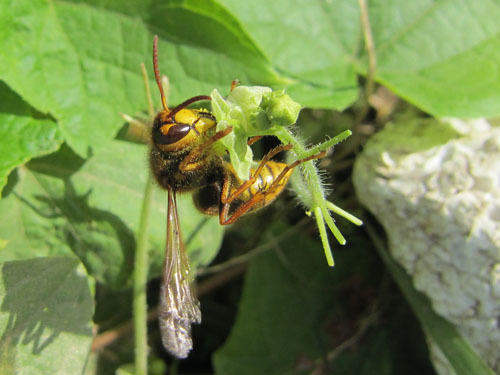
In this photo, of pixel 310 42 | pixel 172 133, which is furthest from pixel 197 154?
pixel 310 42

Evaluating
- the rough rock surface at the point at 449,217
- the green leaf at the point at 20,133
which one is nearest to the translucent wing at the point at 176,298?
the green leaf at the point at 20,133

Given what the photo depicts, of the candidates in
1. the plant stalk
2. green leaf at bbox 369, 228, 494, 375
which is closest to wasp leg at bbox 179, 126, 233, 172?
the plant stalk

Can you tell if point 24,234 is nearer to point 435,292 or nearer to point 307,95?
point 307,95

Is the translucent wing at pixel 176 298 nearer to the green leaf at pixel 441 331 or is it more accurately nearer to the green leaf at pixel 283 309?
the green leaf at pixel 283 309

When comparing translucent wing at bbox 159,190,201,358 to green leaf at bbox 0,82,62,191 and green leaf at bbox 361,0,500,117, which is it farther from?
green leaf at bbox 361,0,500,117

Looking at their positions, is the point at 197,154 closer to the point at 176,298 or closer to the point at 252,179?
the point at 252,179

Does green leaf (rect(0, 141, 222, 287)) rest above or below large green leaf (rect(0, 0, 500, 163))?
below

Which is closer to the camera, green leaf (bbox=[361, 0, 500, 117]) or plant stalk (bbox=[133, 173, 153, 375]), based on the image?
plant stalk (bbox=[133, 173, 153, 375])
